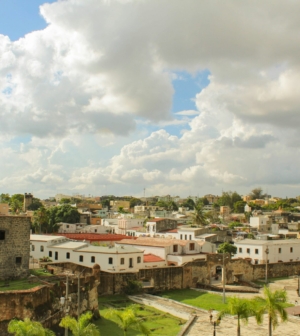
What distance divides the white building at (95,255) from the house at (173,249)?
16.9 ft

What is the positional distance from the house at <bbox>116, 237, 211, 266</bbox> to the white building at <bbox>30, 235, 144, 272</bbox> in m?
5.16

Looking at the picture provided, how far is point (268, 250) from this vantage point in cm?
5459

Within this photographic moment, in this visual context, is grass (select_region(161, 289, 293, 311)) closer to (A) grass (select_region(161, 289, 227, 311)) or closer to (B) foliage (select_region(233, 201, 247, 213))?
(A) grass (select_region(161, 289, 227, 311))

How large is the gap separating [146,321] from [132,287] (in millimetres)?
8609

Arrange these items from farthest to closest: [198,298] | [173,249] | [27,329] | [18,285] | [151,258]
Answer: [173,249] < [151,258] < [198,298] < [18,285] < [27,329]

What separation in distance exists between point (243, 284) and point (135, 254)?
13472 millimetres

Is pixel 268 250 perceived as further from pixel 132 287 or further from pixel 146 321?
pixel 146 321

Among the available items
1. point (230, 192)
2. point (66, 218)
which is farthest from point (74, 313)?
point (230, 192)

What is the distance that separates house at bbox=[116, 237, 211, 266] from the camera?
49.2m

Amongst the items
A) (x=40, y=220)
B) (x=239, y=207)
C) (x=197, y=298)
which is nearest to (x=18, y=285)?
(x=197, y=298)

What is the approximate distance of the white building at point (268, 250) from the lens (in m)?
55.2

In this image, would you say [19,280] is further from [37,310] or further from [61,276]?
[37,310]

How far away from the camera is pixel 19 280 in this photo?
2922 cm

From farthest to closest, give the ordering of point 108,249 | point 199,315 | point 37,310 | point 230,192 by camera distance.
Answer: point 230,192 < point 108,249 < point 199,315 < point 37,310
